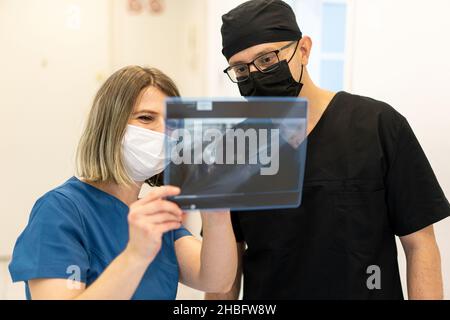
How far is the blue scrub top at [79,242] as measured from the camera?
1015 millimetres

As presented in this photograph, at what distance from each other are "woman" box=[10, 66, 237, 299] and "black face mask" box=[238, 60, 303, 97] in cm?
19

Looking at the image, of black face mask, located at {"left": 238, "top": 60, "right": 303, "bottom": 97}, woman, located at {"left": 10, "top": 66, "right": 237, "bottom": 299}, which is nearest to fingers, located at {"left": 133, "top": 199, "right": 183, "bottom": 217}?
woman, located at {"left": 10, "top": 66, "right": 237, "bottom": 299}

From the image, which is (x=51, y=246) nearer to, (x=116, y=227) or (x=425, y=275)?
(x=116, y=227)

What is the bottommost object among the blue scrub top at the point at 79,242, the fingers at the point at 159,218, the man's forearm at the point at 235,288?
the man's forearm at the point at 235,288

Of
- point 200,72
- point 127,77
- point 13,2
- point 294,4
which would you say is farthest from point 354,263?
point 13,2

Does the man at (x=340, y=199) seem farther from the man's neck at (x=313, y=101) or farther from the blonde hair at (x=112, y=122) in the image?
the blonde hair at (x=112, y=122)

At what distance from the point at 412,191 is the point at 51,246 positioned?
2.69 feet

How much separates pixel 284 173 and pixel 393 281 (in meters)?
0.50

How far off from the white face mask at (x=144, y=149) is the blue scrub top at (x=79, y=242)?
152 millimetres

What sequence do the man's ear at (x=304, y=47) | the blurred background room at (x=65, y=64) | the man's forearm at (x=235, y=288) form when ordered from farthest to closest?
the blurred background room at (x=65, y=64) < the man's forearm at (x=235, y=288) < the man's ear at (x=304, y=47)

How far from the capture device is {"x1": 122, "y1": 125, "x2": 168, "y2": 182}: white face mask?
42.3 inches

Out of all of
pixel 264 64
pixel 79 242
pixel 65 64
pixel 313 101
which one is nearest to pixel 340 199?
pixel 313 101

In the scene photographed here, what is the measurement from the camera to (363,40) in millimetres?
1719

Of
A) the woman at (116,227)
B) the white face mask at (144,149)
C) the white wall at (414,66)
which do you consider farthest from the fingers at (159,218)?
the white wall at (414,66)
